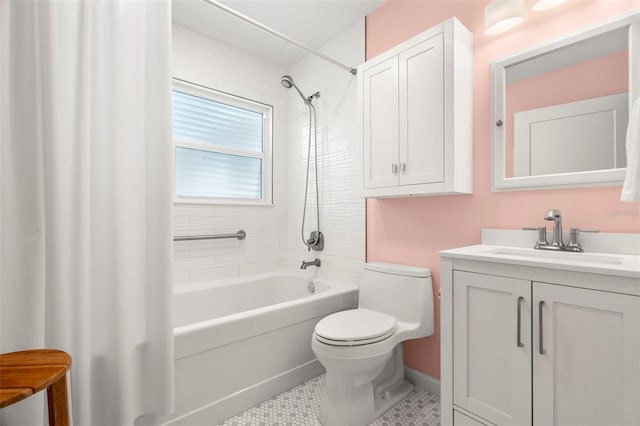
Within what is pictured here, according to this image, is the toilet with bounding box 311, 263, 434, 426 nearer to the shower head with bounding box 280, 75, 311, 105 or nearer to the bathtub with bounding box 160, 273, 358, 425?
the bathtub with bounding box 160, 273, 358, 425

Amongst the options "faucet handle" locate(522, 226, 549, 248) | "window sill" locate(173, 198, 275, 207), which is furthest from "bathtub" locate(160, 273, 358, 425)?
"faucet handle" locate(522, 226, 549, 248)

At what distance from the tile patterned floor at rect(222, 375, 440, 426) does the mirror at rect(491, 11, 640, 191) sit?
4.06ft

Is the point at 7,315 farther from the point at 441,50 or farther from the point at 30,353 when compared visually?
the point at 441,50

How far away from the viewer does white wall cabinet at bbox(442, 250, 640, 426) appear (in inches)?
35.9

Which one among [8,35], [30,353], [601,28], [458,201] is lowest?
[30,353]

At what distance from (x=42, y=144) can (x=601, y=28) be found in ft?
7.08

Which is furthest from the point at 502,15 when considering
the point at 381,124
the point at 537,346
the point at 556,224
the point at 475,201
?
the point at 537,346

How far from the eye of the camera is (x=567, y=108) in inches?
53.6

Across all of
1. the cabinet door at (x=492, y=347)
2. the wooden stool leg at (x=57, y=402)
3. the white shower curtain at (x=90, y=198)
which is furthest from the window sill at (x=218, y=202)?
the cabinet door at (x=492, y=347)

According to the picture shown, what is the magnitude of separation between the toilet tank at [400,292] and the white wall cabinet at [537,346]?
0.40 m

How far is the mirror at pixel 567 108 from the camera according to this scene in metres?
1.23

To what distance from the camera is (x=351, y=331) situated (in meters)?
1.49

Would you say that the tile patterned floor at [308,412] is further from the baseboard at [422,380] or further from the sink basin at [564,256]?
the sink basin at [564,256]

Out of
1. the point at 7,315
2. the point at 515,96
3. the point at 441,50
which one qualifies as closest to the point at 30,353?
the point at 7,315
